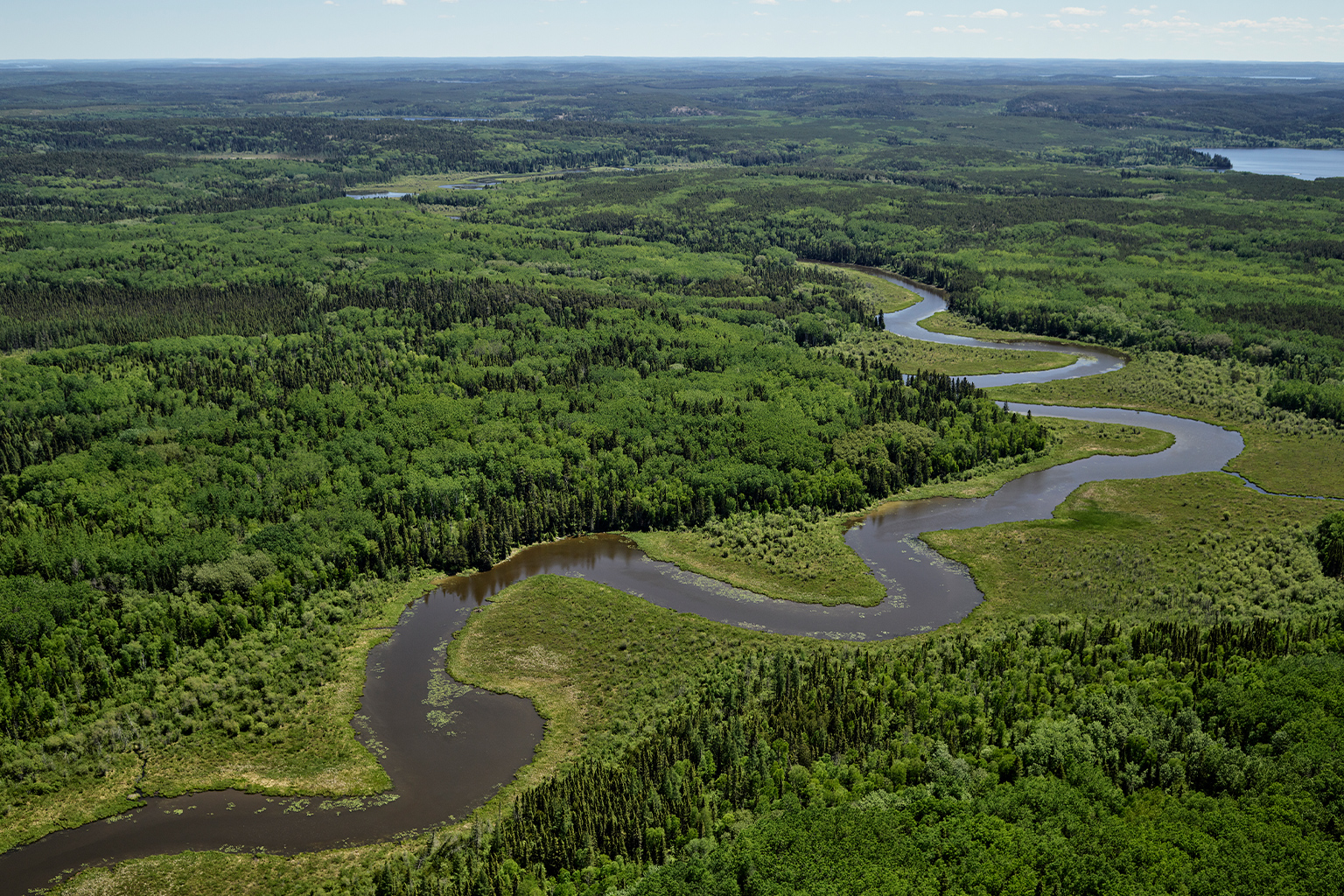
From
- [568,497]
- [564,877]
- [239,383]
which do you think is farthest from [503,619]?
[239,383]

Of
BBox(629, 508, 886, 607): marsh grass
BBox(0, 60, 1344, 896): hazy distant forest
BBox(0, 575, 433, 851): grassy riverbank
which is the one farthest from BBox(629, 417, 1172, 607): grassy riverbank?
BBox(0, 575, 433, 851): grassy riverbank

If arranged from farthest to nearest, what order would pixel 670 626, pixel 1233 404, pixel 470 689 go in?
pixel 1233 404, pixel 670 626, pixel 470 689

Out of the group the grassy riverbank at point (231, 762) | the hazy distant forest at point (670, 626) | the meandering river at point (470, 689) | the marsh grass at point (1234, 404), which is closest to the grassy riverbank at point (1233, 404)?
the marsh grass at point (1234, 404)

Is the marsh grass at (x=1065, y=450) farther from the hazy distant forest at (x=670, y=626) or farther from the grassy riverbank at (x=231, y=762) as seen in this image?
the grassy riverbank at (x=231, y=762)

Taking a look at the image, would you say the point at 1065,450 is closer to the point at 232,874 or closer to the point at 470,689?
the point at 470,689

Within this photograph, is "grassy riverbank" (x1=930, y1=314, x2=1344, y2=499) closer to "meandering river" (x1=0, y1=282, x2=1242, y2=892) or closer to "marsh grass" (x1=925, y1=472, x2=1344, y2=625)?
"meandering river" (x1=0, y1=282, x2=1242, y2=892)

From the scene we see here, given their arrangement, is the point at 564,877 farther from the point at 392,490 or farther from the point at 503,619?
the point at 392,490

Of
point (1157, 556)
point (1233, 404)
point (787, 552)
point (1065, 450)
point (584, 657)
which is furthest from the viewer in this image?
point (1233, 404)

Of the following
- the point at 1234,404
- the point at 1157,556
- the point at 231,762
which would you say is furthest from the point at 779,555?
the point at 1234,404

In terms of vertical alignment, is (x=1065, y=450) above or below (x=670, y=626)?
above
